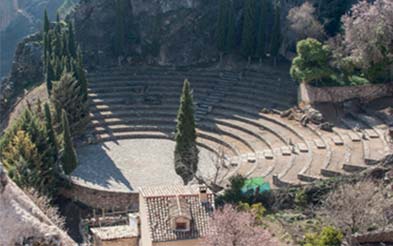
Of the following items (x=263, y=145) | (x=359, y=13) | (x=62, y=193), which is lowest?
(x=62, y=193)

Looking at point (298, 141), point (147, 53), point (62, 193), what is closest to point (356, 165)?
point (298, 141)

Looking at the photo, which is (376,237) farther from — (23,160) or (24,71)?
(24,71)

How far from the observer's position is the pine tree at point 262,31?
2142 inches

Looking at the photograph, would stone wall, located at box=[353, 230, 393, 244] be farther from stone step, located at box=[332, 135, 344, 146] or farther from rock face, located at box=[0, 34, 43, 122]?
rock face, located at box=[0, 34, 43, 122]

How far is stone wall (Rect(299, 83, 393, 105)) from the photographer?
150 ft

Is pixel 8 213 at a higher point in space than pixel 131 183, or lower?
higher

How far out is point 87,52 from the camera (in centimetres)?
5912

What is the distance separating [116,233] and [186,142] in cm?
900

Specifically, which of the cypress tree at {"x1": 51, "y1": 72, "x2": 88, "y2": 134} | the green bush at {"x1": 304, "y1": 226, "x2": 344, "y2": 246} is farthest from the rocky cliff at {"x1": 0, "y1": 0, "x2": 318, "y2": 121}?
the green bush at {"x1": 304, "y1": 226, "x2": 344, "y2": 246}

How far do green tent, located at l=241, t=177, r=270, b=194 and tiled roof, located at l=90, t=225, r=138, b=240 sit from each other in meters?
6.54

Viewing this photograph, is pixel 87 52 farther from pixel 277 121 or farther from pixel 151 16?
pixel 277 121

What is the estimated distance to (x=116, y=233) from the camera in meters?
31.9

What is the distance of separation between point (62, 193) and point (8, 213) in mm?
32349

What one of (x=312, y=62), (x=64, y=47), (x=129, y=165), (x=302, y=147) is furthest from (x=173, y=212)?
(x=64, y=47)
